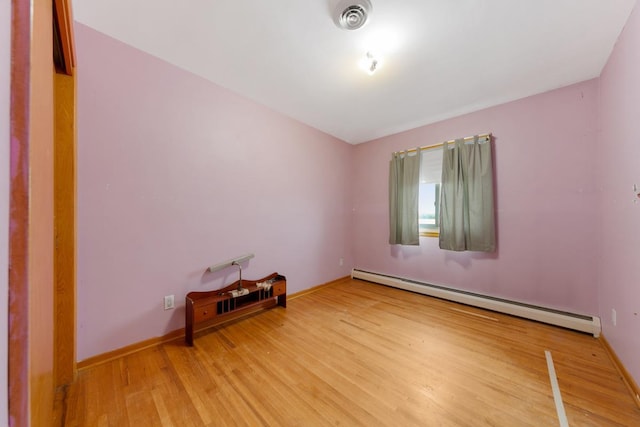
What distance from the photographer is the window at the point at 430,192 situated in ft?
9.82

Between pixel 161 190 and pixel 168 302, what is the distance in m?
0.96

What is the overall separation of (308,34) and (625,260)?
2.68 m

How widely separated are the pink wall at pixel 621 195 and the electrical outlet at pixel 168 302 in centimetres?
322

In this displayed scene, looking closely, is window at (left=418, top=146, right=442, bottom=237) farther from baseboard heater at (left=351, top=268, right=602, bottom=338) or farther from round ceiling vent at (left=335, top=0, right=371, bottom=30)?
round ceiling vent at (left=335, top=0, right=371, bottom=30)

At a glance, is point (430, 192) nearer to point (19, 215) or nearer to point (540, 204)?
point (540, 204)

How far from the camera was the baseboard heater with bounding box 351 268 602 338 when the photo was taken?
198cm

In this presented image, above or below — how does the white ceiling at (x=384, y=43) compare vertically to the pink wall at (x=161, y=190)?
above

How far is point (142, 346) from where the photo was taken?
177cm

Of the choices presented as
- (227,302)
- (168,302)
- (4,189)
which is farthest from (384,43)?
(168,302)

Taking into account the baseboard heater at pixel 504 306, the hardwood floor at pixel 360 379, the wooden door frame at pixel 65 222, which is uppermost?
the wooden door frame at pixel 65 222

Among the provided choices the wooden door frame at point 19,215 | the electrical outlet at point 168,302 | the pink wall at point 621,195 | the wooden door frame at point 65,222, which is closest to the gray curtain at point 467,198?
the pink wall at point 621,195

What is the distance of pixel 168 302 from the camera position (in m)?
1.90

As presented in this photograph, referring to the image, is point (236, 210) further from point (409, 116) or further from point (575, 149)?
point (575, 149)

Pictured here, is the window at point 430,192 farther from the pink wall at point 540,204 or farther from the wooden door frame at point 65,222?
the wooden door frame at point 65,222
